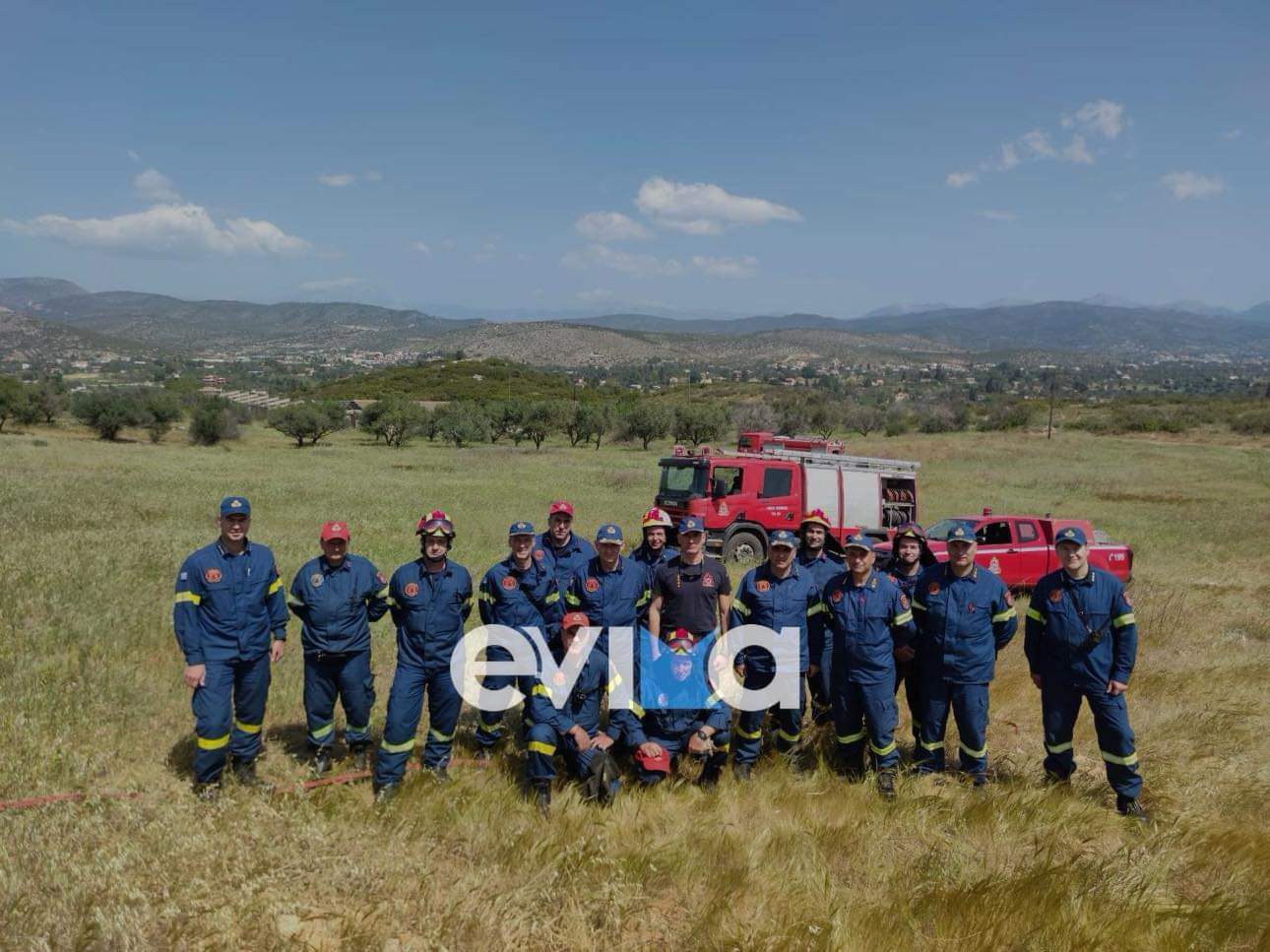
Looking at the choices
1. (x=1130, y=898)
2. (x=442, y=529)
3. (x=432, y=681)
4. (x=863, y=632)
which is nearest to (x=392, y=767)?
(x=432, y=681)

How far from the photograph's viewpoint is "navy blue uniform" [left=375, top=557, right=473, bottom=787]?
4.76 metres

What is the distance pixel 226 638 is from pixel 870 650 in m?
4.23

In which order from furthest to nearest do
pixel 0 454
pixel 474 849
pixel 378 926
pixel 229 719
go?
pixel 0 454 < pixel 229 719 < pixel 474 849 < pixel 378 926

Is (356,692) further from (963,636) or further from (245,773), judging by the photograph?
(963,636)

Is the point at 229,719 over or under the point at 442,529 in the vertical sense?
under

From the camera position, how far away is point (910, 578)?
5711 millimetres

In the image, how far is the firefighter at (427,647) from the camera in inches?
188

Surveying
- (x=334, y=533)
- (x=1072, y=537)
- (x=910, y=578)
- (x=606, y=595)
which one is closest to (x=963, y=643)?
(x=910, y=578)

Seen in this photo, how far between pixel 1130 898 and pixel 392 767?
4.17 metres

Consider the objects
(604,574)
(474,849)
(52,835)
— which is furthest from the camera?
(604,574)

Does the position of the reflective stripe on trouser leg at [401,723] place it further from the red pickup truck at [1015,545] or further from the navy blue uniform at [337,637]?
the red pickup truck at [1015,545]

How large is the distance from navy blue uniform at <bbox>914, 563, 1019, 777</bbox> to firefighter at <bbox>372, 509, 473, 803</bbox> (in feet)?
10.5

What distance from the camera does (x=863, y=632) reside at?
4.96 m

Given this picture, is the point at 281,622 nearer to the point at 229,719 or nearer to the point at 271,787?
the point at 229,719
